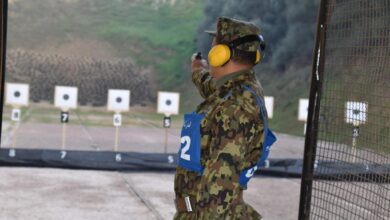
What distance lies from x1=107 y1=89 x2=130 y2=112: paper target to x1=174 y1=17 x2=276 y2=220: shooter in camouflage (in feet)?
19.2

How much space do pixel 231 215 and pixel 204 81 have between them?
58 cm

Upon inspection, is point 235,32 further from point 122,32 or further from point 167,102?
point 122,32

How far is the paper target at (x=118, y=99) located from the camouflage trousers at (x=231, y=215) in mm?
5865

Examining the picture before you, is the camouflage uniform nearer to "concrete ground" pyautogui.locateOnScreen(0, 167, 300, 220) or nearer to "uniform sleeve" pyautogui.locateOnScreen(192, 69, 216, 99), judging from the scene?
"uniform sleeve" pyautogui.locateOnScreen(192, 69, 216, 99)

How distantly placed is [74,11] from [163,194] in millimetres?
23245

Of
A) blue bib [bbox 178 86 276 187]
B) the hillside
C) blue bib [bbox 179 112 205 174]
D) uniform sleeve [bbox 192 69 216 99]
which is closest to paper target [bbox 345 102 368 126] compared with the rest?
uniform sleeve [bbox 192 69 216 99]

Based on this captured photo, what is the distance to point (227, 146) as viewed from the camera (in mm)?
1409

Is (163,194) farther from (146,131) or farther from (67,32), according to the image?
(67,32)

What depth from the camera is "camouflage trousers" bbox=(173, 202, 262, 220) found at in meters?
1.41

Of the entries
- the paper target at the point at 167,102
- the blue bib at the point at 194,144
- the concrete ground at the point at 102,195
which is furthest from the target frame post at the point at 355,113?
the paper target at the point at 167,102

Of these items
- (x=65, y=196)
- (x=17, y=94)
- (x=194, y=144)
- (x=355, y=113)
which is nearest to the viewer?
(x=194, y=144)

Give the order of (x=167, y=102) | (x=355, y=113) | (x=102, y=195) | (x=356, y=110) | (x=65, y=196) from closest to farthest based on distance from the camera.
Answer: (x=356, y=110), (x=355, y=113), (x=65, y=196), (x=102, y=195), (x=167, y=102)

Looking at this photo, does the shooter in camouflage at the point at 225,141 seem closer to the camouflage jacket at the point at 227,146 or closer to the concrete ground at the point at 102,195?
the camouflage jacket at the point at 227,146

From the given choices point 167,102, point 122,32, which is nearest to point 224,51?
point 167,102
